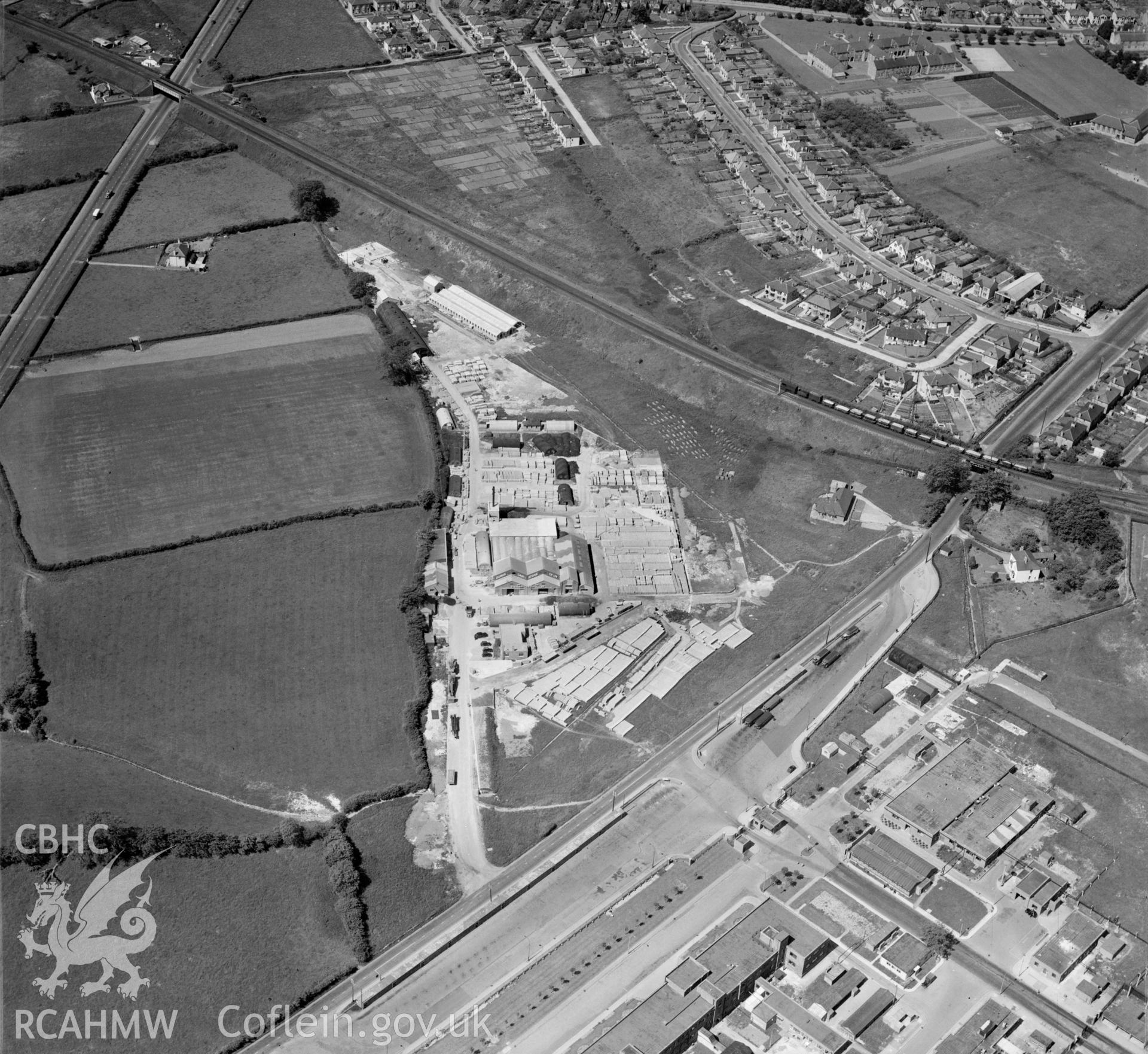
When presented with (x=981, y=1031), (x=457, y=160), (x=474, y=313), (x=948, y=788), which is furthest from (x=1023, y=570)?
(x=457, y=160)

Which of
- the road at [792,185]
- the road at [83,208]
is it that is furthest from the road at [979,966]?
the road at [83,208]

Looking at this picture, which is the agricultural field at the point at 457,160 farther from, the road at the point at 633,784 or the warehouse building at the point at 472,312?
the road at the point at 633,784

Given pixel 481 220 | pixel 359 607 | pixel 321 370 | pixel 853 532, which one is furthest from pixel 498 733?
pixel 481 220

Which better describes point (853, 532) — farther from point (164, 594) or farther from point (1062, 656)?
point (164, 594)

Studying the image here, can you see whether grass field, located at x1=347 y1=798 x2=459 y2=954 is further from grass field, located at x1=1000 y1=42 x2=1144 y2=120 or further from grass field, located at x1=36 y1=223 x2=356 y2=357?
grass field, located at x1=1000 y1=42 x2=1144 y2=120

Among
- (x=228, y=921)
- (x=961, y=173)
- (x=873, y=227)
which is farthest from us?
(x=961, y=173)
